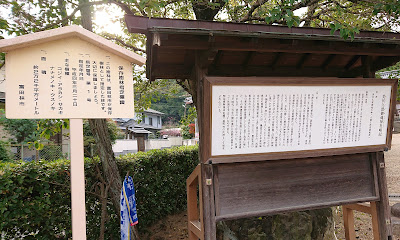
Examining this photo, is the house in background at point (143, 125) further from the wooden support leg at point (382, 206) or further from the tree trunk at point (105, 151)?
the wooden support leg at point (382, 206)

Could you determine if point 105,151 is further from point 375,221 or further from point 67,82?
point 375,221

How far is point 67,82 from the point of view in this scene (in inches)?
103

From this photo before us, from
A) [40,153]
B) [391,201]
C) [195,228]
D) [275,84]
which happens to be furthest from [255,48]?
[40,153]

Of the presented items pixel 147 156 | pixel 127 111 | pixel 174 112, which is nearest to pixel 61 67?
pixel 127 111

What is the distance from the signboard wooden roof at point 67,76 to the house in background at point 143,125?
3142 cm

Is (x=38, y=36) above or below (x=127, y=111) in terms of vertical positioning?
above

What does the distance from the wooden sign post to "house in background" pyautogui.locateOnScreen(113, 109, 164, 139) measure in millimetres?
31422

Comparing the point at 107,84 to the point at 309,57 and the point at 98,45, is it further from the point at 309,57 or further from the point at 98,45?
the point at 309,57

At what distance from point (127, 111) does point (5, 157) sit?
13008 millimetres

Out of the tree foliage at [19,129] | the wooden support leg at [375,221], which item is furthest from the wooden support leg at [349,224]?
the tree foliage at [19,129]

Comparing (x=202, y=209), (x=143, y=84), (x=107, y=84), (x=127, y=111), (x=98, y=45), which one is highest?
(x=143, y=84)

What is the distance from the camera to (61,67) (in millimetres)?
2613

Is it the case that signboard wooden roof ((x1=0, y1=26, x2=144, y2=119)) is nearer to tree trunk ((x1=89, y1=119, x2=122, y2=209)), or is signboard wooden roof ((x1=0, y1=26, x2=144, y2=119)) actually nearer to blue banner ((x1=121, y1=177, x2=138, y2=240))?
blue banner ((x1=121, y1=177, x2=138, y2=240))

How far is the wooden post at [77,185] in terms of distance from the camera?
2.62 metres
